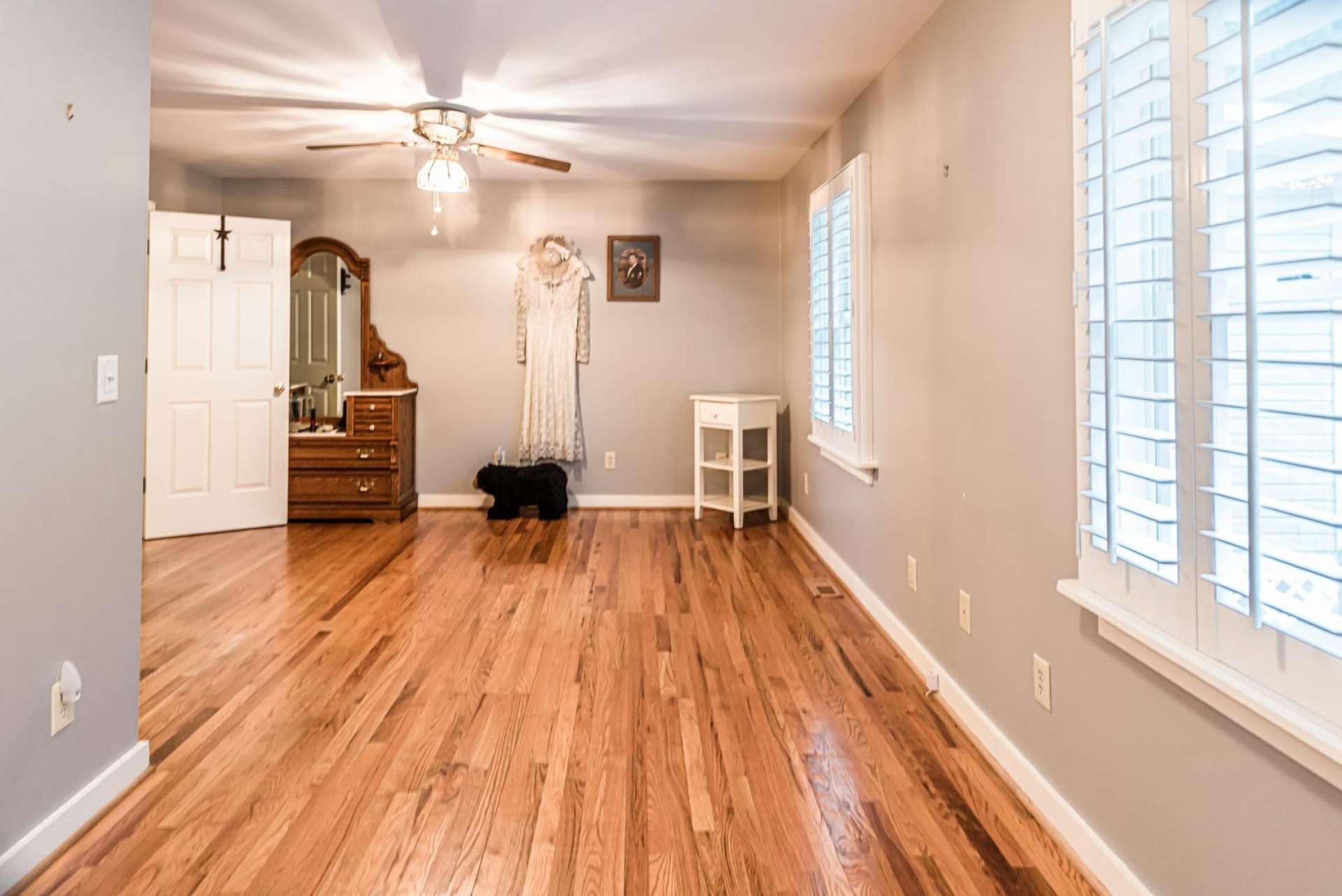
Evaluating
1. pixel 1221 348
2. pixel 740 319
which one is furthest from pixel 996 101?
pixel 740 319

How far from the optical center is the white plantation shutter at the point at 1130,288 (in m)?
1.49

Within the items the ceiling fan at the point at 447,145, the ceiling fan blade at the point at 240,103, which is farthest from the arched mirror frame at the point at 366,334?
the ceiling fan blade at the point at 240,103

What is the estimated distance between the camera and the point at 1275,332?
4.01 ft

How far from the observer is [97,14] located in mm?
1955

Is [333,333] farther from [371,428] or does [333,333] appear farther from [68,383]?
[68,383]

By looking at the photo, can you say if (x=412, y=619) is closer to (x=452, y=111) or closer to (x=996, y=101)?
(x=452, y=111)

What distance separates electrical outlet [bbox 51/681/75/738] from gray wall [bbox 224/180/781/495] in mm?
4278

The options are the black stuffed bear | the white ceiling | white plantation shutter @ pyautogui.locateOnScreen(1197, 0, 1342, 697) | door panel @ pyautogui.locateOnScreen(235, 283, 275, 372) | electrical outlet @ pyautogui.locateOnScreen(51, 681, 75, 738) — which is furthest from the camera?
the black stuffed bear

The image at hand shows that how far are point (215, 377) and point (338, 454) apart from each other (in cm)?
89

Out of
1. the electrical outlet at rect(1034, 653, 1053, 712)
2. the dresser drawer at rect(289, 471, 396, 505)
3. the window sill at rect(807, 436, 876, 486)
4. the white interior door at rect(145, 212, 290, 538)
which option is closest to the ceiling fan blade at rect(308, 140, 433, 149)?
the white interior door at rect(145, 212, 290, 538)

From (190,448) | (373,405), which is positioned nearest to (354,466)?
(373,405)

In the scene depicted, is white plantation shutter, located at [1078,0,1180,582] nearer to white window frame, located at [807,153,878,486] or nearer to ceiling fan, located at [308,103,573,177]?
white window frame, located at [807,153,878,486]

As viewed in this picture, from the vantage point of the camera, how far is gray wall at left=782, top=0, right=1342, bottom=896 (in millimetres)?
1400

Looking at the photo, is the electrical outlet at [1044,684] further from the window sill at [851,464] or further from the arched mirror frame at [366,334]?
the arched mirror frame at [366,334]
